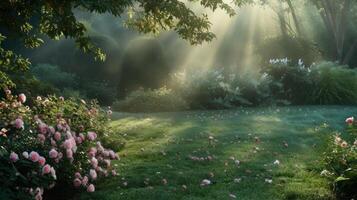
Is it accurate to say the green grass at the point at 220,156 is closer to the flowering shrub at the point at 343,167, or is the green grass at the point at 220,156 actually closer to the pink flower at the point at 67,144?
the flowering shrub at the point at 343,167

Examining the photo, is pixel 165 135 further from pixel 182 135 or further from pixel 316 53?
pixel 316 53

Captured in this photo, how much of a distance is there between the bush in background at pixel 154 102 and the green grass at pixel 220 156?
217 cm

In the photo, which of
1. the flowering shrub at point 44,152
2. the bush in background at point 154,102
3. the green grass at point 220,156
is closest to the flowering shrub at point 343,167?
the green grass at point 220,156

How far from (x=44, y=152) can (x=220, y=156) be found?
357cm

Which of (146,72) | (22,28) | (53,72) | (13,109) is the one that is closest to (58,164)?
(13,109)

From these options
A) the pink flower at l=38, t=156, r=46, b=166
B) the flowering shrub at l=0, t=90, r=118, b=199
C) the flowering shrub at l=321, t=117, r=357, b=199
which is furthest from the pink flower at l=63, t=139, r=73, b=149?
the flowering shrub at l=321, t=117, r=357, b=199

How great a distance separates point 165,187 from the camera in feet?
23.0

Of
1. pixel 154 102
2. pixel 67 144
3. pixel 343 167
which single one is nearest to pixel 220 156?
pixel 343 167

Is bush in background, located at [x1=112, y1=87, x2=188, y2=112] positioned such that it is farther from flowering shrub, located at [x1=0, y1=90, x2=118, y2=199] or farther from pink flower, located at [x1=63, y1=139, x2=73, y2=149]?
pink flower, located at [x1=63, y1=139, x2=73, y2=149]

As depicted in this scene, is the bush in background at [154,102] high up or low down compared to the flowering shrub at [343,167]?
up

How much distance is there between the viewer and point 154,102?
16.0 metres

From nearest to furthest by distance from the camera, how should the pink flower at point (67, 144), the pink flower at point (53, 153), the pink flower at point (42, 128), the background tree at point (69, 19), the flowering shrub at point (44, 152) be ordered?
the flowering shrub at point (44, 152)
the background tree at point (69, 19)
the pink flower at point (53, 153)
the pink flower at point (67, 144)
the pink flower at point (42, 128)

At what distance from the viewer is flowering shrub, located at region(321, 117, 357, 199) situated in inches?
260

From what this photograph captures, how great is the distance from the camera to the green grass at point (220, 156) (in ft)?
22.7
